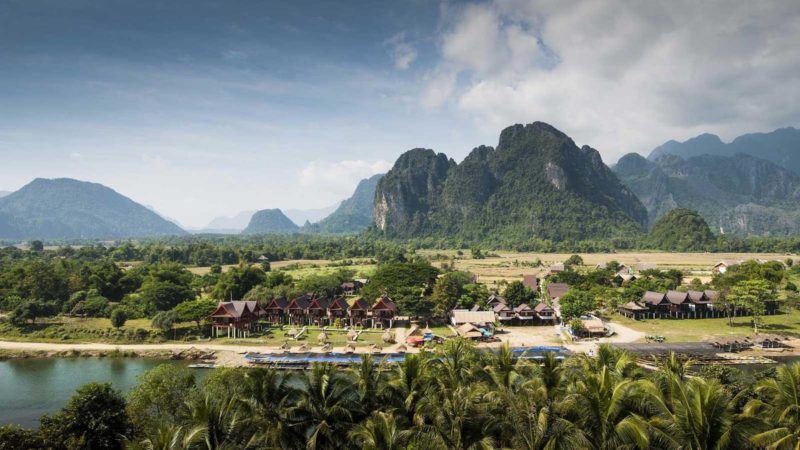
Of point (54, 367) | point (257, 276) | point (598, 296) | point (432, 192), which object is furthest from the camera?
point (432, 192)

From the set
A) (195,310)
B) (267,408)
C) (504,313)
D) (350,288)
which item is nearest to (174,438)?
(267,408)

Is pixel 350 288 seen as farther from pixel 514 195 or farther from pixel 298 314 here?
pixel 514 195

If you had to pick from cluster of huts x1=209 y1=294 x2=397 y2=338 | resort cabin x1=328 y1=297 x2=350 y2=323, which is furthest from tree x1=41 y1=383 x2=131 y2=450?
resort cabin x1=328 y1=297 x2=350 y2=323

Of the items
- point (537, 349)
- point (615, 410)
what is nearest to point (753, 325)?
point (537, 349)

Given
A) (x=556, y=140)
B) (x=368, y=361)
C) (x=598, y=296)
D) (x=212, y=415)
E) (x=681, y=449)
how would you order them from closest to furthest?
(x=681, y=449) → (x=212, y=415) → (x=368, y=361) → (x=598, y=296) → (x=556, y=140)

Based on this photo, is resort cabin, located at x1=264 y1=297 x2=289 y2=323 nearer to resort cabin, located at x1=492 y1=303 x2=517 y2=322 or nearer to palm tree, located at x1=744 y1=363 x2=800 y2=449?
resort cabin, located at x1=492 y1=303 x2=517 y2=322

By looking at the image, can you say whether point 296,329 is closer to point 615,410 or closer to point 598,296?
point 598,296
